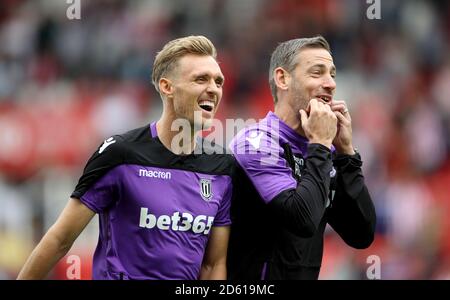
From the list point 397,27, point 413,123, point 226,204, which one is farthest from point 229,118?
point 226,204

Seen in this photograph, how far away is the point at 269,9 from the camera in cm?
1405

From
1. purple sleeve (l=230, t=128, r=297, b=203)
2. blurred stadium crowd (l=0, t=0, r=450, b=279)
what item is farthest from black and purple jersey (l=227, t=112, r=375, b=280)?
blurred stadium crowd (l=0, t=0, r=450, b=279)

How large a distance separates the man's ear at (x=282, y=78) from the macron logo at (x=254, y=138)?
13.8 inches

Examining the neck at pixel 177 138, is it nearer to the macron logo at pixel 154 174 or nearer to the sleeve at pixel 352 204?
the macron logo at pixel 154 174

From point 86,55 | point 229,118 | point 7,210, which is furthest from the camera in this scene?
point 86,55

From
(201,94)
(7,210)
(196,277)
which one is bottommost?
(7,210)

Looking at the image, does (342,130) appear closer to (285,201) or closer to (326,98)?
(326,98)

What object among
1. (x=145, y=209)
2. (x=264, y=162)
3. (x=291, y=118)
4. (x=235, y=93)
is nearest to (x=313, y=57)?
(x=291, y=118)

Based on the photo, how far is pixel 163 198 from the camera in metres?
4.95

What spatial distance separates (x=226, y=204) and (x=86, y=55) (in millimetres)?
8381

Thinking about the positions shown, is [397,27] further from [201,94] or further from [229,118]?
[201,94]

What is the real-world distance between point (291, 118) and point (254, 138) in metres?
0.28

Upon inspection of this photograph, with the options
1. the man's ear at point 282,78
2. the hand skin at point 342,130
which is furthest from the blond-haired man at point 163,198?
the hand skin at point 342,130

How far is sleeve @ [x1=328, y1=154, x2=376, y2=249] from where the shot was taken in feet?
17.8
